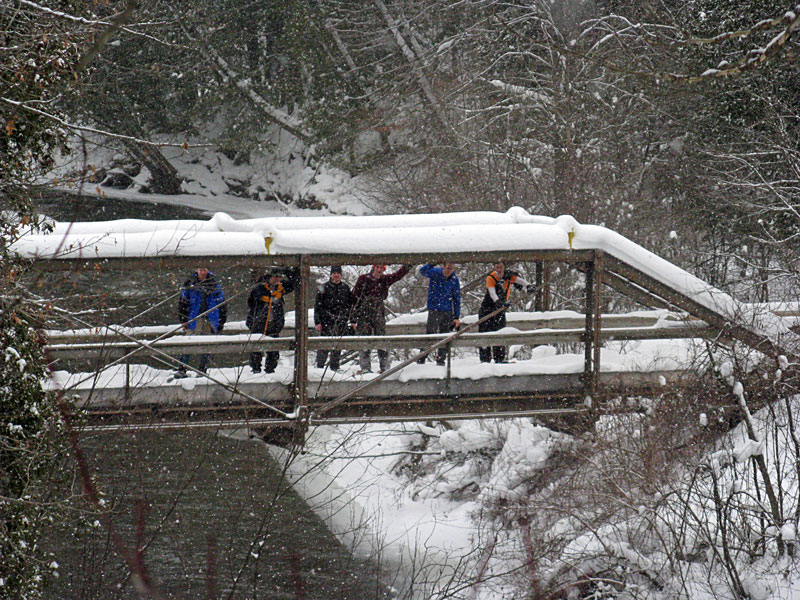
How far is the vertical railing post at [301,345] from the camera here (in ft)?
27.9

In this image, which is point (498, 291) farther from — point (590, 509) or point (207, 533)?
point (207, 533)

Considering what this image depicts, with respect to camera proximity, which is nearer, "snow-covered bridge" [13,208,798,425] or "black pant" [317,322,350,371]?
"snow-covered bridge" [13,208,798,425]

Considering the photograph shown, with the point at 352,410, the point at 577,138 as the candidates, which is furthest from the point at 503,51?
the point at 352,410

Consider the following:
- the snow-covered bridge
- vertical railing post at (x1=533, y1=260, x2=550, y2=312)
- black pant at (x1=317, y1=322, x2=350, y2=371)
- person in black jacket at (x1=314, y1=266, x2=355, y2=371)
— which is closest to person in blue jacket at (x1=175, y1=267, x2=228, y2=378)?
the snow-covered bridge

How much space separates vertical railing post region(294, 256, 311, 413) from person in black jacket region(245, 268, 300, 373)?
100 centimetres

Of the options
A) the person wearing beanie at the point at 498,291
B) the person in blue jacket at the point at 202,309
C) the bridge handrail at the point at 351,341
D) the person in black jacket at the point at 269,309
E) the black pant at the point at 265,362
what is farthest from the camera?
the person wearing beanie at the point at 498,291

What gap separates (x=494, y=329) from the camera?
10.3 meters

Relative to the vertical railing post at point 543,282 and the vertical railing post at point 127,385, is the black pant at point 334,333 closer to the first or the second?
the vertical railing post at point 127,385

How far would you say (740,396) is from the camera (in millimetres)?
Answer: 8242

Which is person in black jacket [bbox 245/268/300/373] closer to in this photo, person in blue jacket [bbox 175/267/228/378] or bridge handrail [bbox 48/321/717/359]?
person in blue jacket [bbox 175/267/228/378]

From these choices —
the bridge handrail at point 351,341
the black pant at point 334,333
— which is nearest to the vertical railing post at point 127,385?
the bridge handrail at point 351,341

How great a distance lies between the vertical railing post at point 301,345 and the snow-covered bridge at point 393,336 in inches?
0.5

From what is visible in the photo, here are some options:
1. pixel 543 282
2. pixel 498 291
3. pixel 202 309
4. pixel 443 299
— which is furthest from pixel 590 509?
pixel 202 309

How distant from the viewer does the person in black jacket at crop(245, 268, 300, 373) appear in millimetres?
9602
